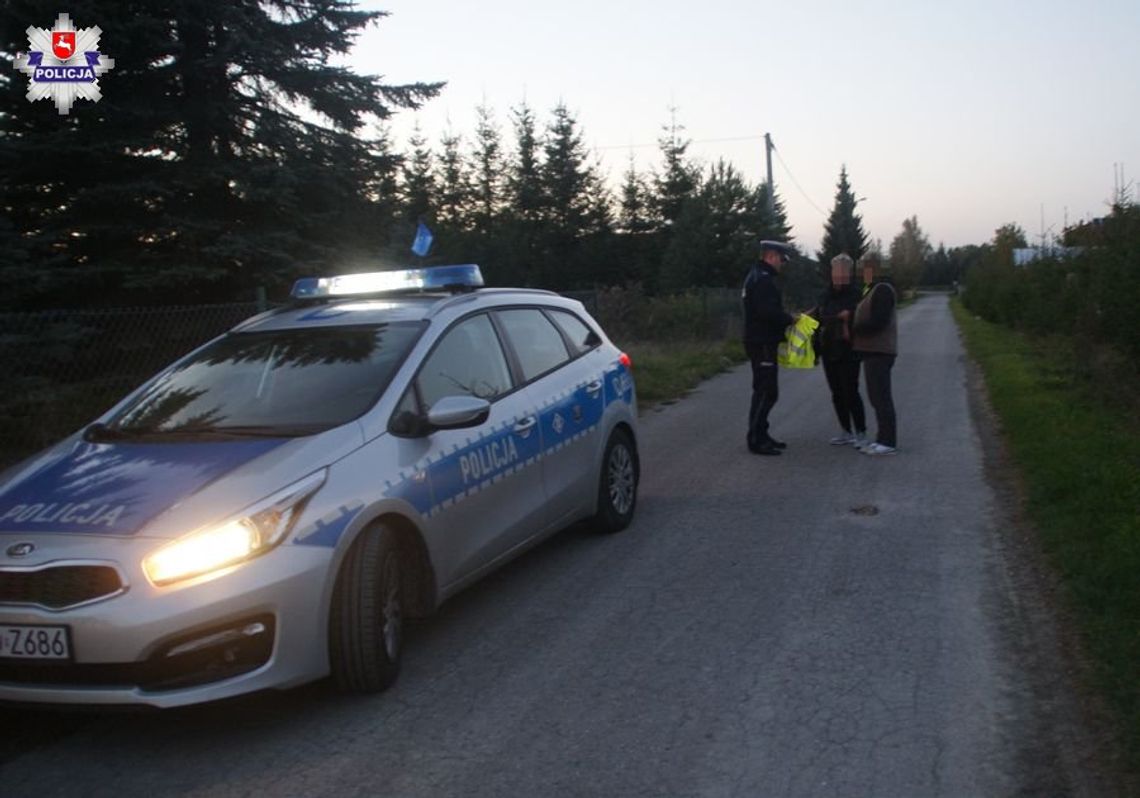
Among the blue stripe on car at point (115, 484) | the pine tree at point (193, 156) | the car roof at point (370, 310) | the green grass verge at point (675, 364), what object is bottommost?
the green grass verge at point (675, 364)

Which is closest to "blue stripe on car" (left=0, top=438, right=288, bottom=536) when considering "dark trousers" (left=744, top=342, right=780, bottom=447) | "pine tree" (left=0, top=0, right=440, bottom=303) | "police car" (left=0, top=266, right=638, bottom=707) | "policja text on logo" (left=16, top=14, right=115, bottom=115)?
"police car" (left=0, top=266, right=638, bottom=707)

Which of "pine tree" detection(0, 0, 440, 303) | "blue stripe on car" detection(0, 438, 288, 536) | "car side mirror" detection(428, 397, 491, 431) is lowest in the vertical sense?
"blue stripe on car" detection(0, 438, 288, 536)

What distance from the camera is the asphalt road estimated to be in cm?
366

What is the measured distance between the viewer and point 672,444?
35.9 ft

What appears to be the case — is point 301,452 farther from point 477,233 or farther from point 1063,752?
point 477,233

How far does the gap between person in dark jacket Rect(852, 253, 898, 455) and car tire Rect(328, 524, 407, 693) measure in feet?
20.0

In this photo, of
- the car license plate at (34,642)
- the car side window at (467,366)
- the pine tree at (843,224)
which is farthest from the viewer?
the pine tree at (843,224)

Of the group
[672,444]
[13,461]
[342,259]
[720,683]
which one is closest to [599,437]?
[720,683]

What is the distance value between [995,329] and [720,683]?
2999 cm

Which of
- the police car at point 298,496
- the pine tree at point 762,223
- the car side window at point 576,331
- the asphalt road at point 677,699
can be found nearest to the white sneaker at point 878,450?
the asphalt road at point 677,699

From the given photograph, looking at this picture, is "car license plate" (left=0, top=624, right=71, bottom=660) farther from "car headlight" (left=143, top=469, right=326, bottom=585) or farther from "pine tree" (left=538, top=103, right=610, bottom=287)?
"pine tree" (left=538, top=103, right=610, bottom=287)

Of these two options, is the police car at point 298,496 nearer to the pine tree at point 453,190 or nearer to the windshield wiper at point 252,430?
the windshield wiper at point 252,430

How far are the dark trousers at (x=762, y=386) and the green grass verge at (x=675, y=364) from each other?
4.45m

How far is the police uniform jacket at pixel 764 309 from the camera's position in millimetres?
9797
